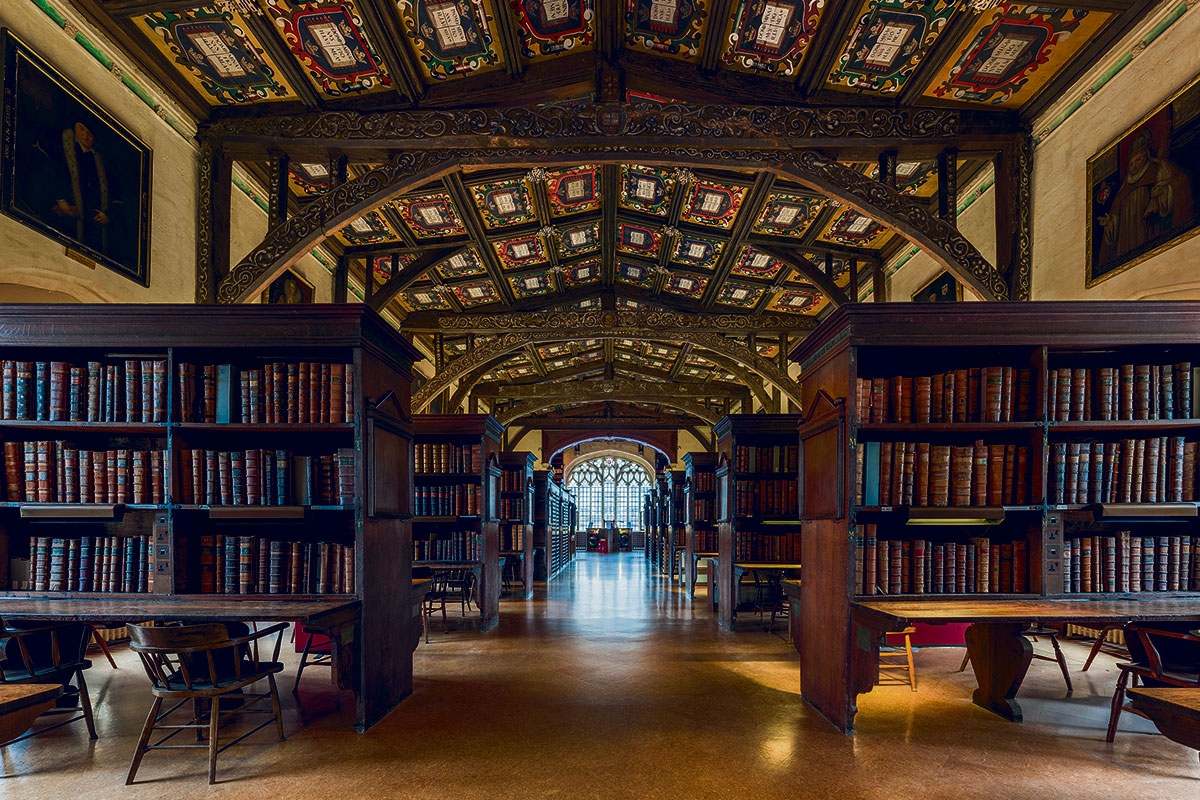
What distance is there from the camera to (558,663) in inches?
233

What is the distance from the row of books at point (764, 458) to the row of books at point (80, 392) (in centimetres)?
528

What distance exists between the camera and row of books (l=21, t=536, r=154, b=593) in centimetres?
419

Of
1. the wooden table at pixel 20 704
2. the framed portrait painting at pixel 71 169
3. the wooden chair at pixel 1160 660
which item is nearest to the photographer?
the wooden table at pixel 20 704

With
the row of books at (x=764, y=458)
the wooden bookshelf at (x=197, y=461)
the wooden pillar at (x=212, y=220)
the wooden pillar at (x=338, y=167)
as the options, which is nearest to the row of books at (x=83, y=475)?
the wooden bookshelf at (x=197, y=461)

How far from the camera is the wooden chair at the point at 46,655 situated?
3730 millimetres

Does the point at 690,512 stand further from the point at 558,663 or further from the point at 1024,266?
the point at 1024,266

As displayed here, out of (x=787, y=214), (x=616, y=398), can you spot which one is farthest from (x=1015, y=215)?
(x=616, y=398)

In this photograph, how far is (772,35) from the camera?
5.76 meters

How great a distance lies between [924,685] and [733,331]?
7.63 m

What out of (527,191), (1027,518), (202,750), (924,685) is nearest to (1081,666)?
(924,685)

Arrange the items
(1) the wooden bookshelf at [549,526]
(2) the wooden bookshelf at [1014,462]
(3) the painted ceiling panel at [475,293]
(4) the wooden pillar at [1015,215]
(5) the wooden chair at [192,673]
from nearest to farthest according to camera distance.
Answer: (5) the wooden chair at [192,673]
(2) the wooden bookshelf at [1014,462]
(4) the wooden pillar at [1015,215]
(3) the painted ceiling panel at [475,293]
(1) the wooden bookshelf at [549,526]

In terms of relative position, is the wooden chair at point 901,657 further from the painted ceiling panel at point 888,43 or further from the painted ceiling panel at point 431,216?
the painted ceiling panel at point 431,216

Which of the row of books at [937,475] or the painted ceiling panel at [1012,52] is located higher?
the painted ceiling panel at [1012,52]

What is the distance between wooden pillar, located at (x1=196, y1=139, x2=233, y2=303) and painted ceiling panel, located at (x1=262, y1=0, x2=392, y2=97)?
1225mm
